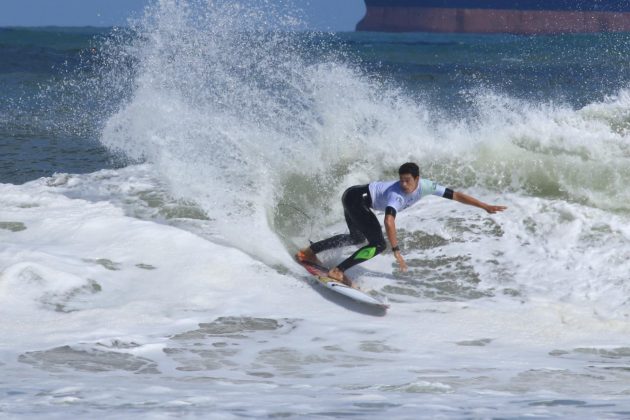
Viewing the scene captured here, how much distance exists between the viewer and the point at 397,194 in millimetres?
8500

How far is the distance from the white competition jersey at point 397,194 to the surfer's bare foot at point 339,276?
72cm

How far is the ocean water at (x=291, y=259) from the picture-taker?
5871 mm

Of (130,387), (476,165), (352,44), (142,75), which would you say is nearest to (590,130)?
(476,165)

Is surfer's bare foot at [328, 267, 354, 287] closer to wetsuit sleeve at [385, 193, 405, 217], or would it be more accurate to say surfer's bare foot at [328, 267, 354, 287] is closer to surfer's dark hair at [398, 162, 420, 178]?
wetsuit sleeve at [385, 193, 405, 217]

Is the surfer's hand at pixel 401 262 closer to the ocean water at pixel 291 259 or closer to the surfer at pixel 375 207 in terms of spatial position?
the surfer at pixel 375 207

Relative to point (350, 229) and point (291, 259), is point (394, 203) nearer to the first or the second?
point (350, 229)

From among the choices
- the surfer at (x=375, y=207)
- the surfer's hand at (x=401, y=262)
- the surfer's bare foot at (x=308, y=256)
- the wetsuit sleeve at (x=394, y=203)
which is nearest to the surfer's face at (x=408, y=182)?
the surfer at (x=375, y=207)

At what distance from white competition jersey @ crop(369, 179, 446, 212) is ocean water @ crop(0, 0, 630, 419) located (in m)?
0.78

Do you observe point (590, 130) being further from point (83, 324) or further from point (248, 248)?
point (83, 324)

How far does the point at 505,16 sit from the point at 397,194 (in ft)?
215

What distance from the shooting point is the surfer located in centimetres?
841

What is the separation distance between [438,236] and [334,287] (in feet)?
6.78

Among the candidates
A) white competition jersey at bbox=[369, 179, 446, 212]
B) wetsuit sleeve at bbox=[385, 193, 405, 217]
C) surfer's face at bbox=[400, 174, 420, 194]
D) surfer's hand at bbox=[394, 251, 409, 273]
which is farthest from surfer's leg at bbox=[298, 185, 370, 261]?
surfer's hand at bbox=[394, 251, 409, 273]

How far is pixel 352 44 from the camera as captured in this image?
58969mm
